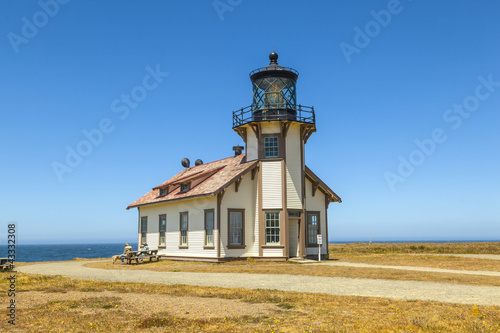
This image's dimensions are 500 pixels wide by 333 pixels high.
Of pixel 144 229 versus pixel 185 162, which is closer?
pixel 144 229

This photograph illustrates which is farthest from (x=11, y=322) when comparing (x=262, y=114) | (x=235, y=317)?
(x=262, y=114)

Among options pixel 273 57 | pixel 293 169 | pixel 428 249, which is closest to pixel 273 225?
pixel 293 169

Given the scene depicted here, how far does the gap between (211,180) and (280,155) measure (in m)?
4.77

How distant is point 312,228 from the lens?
2841 cm

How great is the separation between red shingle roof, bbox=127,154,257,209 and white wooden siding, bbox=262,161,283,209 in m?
0.88

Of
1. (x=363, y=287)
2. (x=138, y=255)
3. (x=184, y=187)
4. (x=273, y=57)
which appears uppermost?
(x=273, y=57)

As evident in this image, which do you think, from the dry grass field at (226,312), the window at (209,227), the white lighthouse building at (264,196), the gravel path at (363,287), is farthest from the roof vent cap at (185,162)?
the dry grass field at (226,312)

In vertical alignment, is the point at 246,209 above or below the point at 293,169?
below

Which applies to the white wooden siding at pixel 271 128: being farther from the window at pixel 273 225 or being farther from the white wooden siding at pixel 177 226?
the white wooden siding at pixel 177 226

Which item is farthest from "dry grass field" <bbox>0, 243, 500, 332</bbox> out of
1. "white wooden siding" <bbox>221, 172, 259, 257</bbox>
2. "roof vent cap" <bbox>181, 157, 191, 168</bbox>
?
"roof vent cap" <bbox>181, 157, 191, 168</bbox>

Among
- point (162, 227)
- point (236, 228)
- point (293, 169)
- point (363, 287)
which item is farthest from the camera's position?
point (162, 227)

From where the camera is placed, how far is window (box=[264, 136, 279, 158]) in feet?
88.3

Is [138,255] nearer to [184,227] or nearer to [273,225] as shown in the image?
[184,227]

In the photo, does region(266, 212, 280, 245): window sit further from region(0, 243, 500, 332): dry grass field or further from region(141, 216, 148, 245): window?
region(0, 243, 500, 332): dry grass field
